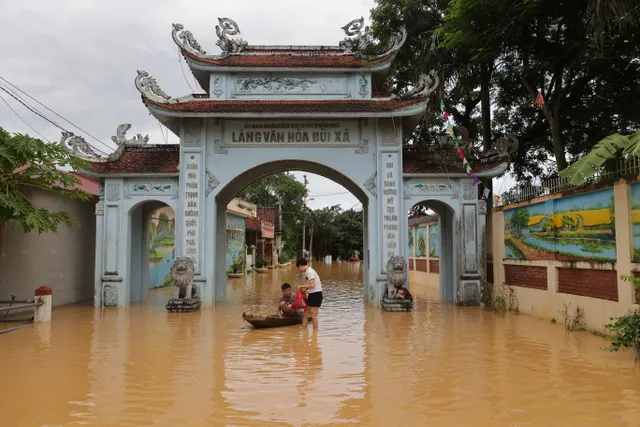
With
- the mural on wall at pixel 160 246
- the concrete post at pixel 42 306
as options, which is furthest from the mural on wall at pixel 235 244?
the concrete post at pixel 42 306

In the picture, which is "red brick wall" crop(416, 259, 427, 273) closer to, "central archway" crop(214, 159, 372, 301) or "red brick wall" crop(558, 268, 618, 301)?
"central archway" crop(214, 159, 372, 301)

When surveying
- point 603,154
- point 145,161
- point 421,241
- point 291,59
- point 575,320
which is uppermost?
point 291,59

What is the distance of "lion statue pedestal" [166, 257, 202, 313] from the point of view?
1251 cm

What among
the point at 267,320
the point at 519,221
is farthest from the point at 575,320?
the point at 267,320

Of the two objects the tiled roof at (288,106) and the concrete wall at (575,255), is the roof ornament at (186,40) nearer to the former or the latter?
the tiled roof at (288,106)

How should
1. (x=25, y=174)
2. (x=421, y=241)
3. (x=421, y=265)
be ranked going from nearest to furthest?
(x=25, y=174) → (x=421, y=241) → (x=421, y=265)

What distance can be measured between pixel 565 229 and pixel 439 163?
13.9 ft

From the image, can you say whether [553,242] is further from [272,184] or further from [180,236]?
[272,184]

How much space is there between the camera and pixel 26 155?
996 centimetres

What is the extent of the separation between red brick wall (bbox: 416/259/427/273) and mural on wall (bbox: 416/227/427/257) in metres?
0.26

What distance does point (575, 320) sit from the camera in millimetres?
9688

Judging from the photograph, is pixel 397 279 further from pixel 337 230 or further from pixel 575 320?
pixel 337 230

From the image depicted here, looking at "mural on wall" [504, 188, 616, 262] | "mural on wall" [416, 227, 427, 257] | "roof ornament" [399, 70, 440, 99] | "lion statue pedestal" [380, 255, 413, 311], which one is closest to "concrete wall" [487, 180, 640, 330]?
"mural on wall" [504, 188, 616, 262]

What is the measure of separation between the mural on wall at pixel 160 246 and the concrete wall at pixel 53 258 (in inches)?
130
